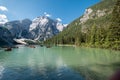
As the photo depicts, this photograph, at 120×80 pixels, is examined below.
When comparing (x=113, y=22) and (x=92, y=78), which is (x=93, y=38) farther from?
(x=92, y=78)

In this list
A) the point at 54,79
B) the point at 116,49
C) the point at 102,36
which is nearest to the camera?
the point at 54,79

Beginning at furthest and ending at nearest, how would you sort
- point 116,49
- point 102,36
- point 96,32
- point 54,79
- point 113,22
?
point 96,32, point 102,36, point 116,49, point 113,22, point 54,79

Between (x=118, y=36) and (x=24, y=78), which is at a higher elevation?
(x=118, y=36)

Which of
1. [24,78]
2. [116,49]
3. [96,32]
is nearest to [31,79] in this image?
[24,78]

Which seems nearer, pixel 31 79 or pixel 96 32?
pixel 31 79

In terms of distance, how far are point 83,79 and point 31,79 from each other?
8.10 m

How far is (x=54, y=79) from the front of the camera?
26.1 metres

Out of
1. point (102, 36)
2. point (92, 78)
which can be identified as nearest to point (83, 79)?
point (92, 78)

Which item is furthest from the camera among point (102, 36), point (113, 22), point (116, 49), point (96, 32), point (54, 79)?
point (96, 32)

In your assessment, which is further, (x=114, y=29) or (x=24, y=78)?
(x=114, y=29)

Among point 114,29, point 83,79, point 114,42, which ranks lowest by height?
point 83,79

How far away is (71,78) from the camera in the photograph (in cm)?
2683

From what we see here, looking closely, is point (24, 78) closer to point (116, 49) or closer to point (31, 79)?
point (31, 79)

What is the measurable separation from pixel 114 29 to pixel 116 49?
14.2 metres
